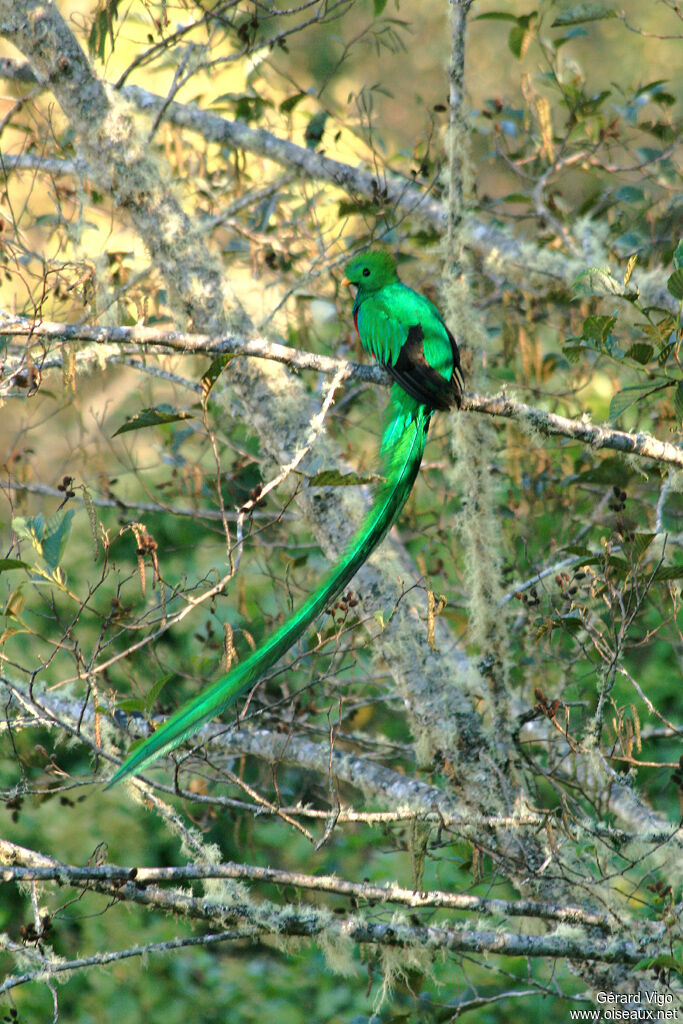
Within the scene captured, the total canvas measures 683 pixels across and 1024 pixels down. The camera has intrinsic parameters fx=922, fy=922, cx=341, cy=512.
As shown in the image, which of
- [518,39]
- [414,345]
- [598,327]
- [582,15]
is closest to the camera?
[598,327]

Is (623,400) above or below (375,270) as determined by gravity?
below

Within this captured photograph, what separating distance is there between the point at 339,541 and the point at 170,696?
0.85 meters

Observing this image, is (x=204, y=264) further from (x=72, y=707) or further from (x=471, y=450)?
(x=72, y=707)

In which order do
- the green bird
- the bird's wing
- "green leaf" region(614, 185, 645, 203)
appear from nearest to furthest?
1. the green bird
2. the bird's wing
3. "green leaf" region(614, 185, 645, 203)

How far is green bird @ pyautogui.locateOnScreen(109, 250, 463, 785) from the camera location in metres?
1.42

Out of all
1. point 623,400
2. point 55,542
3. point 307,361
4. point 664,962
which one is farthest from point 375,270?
point 664,962

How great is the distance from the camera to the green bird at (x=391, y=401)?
142 cm

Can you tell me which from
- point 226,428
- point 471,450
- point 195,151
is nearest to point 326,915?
point 471,450

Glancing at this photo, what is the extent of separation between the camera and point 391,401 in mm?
1988

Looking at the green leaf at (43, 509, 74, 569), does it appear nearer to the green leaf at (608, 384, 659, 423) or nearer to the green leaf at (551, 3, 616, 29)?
the green leaf at (608, 384, 659, 423)

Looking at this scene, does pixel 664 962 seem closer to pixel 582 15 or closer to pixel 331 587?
pixel 331 587

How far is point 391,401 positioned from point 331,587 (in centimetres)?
57

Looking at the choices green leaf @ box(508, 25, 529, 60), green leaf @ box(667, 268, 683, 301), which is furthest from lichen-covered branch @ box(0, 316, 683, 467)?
green leaf @ box(508, 25, 529, 60)

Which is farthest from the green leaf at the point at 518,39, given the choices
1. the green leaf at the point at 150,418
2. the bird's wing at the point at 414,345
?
the green leaf at the point at 150,418
